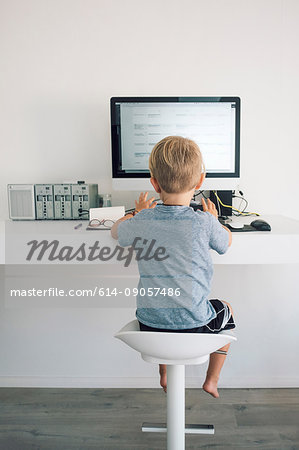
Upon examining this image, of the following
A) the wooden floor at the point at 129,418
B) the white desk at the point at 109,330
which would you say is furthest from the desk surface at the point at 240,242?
the wooden floor at the point at 129,418

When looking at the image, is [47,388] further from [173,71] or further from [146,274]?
[173,71]

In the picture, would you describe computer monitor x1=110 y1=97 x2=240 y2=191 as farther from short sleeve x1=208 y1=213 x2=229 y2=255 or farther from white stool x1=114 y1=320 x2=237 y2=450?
white stool x1=114 y1=320 x2=237 y2=450

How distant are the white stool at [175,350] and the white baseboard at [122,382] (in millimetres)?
800

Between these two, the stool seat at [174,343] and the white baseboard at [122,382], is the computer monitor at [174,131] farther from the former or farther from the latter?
the white baseboard at [122,382]

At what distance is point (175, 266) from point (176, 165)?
289mm

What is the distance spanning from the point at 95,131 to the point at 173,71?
1.53ft

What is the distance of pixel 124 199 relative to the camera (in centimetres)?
199

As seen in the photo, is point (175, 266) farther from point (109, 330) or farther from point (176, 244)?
point (109, 330)

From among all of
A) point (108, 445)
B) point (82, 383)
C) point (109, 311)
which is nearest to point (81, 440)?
point (108, 445)

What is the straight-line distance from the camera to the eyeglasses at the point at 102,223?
1525mm

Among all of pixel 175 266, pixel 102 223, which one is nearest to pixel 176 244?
pixel 175 266

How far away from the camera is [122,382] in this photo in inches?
80.1

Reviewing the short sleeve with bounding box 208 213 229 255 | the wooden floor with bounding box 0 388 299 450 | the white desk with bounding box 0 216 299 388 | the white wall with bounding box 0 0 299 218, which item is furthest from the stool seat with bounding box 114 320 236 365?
the white wall with bounding box 0 0 299 218

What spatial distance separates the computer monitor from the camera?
1.71 meters
